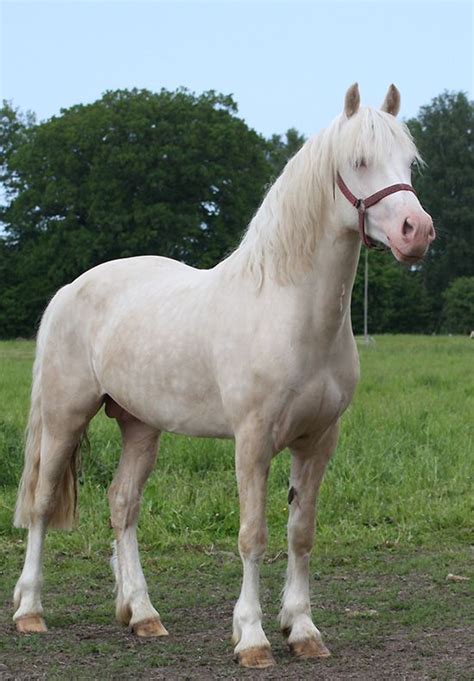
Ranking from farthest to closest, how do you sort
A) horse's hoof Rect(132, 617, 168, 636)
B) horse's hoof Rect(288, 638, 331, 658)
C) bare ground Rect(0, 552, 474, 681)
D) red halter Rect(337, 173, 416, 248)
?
horse's hoof Rect(132, 617, 168, 636) → horse's hoof Rect(288, 638, 331, 658) → bare ground Rect(0, 552, 474, 681) → red halter Rect(337, 173, 416, 248)

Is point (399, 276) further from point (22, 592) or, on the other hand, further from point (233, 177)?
point (22, 592)

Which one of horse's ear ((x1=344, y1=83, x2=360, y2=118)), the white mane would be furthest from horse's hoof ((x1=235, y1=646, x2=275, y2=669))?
horse's ear ((x1=344, y1=83, x2=360, y2=118))

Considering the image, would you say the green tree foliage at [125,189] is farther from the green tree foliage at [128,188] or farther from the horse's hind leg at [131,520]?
the horse's hind leg at [131,520]

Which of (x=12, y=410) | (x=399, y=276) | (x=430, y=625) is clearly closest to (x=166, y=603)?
(x=430, y=625)

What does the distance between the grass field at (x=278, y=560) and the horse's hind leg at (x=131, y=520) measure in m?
0.15

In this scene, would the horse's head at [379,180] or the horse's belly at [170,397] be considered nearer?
the horse's head at [379,180]

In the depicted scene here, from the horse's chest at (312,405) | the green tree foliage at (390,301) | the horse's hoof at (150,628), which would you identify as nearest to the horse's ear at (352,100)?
the horse's chest at (312,405)

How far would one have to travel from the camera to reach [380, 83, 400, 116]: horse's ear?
4176mm

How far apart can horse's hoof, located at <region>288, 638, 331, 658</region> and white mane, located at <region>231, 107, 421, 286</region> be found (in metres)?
1.52

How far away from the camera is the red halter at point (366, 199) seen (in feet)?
12.6

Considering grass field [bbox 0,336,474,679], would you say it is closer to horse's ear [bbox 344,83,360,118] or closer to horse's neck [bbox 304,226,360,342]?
horse's neck [bbox 304,226,360,342]

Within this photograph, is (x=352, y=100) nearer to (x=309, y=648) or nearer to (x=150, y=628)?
(x=309, y=648)

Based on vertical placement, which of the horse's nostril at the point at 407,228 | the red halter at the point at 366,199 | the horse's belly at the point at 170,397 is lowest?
the horse's belly at the point at 170,397

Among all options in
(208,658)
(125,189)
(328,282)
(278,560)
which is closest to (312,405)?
(328,282)
